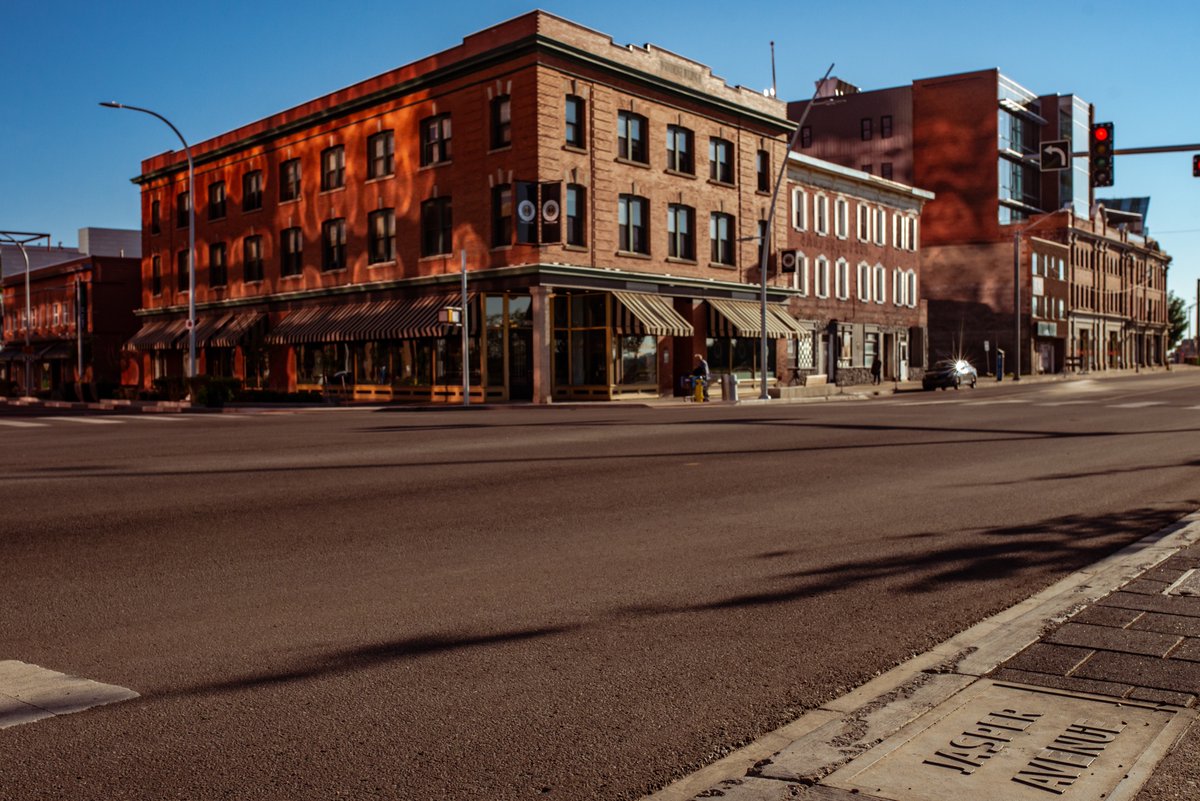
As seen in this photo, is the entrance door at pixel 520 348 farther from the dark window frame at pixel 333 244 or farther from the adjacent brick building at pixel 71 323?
the adjacent brick building at pixel 71 323

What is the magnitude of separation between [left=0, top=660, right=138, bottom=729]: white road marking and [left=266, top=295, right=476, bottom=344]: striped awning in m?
32.2

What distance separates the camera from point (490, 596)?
677 cm

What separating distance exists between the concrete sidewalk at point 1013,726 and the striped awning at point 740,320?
3795cm

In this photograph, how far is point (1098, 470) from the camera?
45.3ft

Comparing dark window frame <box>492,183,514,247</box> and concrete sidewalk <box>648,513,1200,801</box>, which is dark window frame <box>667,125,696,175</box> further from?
concrete sidewalk <box>648,513,1200,801</box>

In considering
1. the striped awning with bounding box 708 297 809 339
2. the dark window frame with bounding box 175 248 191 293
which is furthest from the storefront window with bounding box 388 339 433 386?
the dark window frame with bounding box 175 248 191 293


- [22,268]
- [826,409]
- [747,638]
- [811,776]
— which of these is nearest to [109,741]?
[811,776]

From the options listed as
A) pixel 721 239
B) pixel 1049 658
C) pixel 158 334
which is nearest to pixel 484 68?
pixel 721 239

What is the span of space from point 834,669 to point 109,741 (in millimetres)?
3123

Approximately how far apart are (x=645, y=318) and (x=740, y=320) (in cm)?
633

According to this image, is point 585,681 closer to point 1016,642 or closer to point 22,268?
point 1016,642

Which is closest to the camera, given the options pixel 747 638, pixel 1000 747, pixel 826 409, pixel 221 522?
pixel 1000 747

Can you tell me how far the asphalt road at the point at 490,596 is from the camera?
4.09m

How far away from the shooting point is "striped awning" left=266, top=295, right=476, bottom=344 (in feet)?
129
